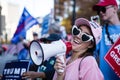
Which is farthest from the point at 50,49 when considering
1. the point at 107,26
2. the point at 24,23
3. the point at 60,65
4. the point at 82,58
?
the point at 24,23

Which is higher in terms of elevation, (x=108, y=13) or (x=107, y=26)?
(x=108, y=13)

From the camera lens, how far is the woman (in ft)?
13.5

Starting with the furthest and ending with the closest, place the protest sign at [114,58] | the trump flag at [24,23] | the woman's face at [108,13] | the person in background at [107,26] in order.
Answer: the trump flag at [24,23] → the woman's face at [108,13] → the person in background at [107,26] → the protest sign at [114,58]

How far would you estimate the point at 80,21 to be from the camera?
455 centimetres

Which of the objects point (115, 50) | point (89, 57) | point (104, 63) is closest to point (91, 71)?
point (89, 57)

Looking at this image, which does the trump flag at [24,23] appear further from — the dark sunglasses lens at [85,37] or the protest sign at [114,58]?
the dark sunglasses lens at [85,37]

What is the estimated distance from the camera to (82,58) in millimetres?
4246

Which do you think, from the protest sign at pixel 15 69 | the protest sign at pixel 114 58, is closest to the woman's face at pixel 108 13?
the protest sign at pixel 114 58

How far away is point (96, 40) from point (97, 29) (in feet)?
0.36

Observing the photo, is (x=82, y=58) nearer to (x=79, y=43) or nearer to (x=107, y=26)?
(x=79, y=43)

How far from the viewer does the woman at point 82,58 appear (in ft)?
13.5

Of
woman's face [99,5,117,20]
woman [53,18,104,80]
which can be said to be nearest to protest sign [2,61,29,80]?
woman [53,18,104,80]

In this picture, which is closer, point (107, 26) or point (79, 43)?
point (79, 43)

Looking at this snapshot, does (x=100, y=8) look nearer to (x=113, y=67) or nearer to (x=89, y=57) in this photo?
(x=113, y=67)
